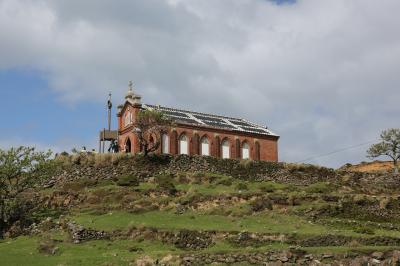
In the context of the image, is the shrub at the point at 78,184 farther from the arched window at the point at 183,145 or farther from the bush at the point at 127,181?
the arched window at the point at 183,145

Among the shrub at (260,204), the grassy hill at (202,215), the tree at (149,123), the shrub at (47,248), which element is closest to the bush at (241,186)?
the grassy hill at (202,215)

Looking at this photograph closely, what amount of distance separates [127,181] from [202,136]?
1905cm

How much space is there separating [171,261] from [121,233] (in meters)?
9.14

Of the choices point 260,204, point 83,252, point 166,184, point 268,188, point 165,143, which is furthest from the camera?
point 165,143

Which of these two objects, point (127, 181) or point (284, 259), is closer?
point (284, 259)

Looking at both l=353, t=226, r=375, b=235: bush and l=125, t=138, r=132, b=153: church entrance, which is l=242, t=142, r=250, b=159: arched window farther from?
l=353, t=226, r=375, b=235: bush

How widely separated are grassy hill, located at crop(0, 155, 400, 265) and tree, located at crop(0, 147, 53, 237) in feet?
5.08

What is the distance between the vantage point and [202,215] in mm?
44375

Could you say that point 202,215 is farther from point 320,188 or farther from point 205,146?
point 205,146

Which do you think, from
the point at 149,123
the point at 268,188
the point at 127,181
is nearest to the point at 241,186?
the point at 268,188

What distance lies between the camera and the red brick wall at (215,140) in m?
68.9

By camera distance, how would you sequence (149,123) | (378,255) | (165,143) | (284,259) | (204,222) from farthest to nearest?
(165,143), (149,123), (204,222), (284,259), (378,255)

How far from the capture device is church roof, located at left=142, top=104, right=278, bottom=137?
235 ft

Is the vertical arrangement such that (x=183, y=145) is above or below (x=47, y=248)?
above
